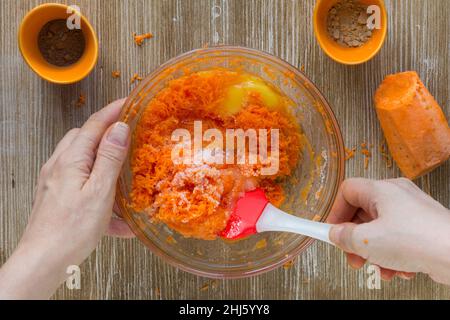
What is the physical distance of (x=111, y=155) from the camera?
1455 millimetres

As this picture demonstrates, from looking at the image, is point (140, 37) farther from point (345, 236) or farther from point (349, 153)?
point (345, 236)

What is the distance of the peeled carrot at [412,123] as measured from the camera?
165cm

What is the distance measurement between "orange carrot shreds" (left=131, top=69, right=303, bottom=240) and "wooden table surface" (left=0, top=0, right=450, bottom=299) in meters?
0.22

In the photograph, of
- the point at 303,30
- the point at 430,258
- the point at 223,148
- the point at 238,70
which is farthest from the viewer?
the point at 303,30

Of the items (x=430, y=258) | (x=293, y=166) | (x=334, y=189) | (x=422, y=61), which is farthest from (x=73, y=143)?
(x=422, y=61)

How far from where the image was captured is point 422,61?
174cm

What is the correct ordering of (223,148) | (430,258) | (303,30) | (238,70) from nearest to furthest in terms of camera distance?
(430,258) → (223,148) → (238,70) → (303,30)

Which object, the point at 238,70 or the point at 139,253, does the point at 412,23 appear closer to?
the point at 238,70

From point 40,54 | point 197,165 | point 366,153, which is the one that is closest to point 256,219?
point 197,165

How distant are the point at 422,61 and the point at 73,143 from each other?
116 cm

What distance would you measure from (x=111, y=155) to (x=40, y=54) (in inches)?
18.5

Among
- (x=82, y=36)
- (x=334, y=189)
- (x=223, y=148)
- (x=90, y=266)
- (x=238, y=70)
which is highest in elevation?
(x=82, y=36)

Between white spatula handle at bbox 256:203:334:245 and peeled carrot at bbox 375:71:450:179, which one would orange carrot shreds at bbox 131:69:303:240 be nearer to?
white spatula handle at bbox 256:203:334:245

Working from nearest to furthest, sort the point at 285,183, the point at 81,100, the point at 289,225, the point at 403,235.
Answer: the point at 403,235 < the point at 289,225 < the point at 285,183 < the point at 81,100
